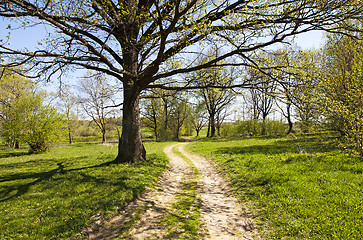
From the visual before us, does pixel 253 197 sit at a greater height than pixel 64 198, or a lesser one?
lesser

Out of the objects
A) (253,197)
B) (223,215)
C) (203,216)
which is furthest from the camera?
(253,197)

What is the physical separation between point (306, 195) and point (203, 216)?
3.47 metres

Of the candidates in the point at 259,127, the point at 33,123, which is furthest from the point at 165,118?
the point at 33,123

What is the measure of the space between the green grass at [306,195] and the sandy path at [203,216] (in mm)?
541

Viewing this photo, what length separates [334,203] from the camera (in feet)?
16.1

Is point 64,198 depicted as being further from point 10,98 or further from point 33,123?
point 10,98

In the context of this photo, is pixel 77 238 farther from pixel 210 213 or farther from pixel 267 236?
pixel 267 236

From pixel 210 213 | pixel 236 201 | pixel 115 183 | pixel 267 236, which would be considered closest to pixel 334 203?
pixel 267 236

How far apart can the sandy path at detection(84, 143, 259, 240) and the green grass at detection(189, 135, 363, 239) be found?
0.54 m

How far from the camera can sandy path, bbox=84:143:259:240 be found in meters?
4.54

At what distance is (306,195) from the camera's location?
5.56 m

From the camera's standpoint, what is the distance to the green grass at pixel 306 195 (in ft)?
13.8

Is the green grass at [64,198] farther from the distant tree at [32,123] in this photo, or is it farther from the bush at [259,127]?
the bush at [259,127]

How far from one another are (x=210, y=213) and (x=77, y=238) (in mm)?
3825
